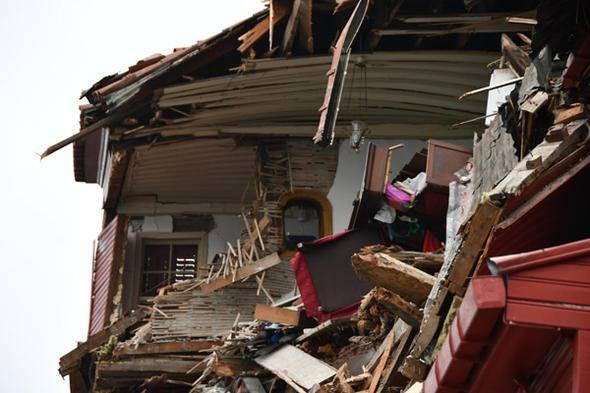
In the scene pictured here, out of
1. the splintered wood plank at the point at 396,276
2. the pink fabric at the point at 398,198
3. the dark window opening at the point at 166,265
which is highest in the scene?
the pink fabric at the point at 398,198

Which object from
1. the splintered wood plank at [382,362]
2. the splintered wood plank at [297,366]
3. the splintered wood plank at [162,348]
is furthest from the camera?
the splintered wood plank at [162,348]

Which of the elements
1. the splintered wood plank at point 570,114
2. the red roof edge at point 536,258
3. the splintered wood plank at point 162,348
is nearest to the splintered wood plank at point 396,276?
the splintered wood plank at point 570,114

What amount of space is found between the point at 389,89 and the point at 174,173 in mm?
4067

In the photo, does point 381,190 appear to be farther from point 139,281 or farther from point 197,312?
point 139,281

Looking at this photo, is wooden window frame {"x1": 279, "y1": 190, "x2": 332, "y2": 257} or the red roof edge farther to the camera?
wooden window frame {"x1": 279, "y1": 190, "x2": 332, "y2": 257}

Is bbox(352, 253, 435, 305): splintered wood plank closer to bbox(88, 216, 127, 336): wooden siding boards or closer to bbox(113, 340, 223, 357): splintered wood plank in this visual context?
bbox(113, 340, 223, 357): splintered wood plank

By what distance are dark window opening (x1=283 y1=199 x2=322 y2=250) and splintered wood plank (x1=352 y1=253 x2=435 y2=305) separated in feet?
22.9

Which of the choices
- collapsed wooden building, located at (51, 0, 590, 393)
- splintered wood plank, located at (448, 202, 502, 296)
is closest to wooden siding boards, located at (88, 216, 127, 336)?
collapsed wooden building, located at (51, 0, 590, 393)

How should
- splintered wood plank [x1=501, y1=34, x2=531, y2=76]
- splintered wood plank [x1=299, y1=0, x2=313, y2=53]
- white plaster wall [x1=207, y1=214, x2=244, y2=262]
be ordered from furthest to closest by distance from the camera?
1. white plaster wall [x1=207, y1=214, x2=244, y2=262]
2. splintered wood plank [x1=299, y1=0, x2=313, y2=53]
3. splintered wood plank [x1=501, y1=34, x2=531, y2=76]

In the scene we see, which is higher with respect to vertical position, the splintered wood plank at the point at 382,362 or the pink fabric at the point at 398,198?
the pink fabric at the point at 398,198

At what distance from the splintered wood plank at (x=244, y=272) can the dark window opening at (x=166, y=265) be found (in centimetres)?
297

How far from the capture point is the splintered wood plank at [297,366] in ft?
41.2

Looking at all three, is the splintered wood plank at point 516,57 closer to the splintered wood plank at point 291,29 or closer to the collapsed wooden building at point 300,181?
the collapsed wooden building at point 300,181

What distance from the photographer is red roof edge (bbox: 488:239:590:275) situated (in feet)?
18.0
